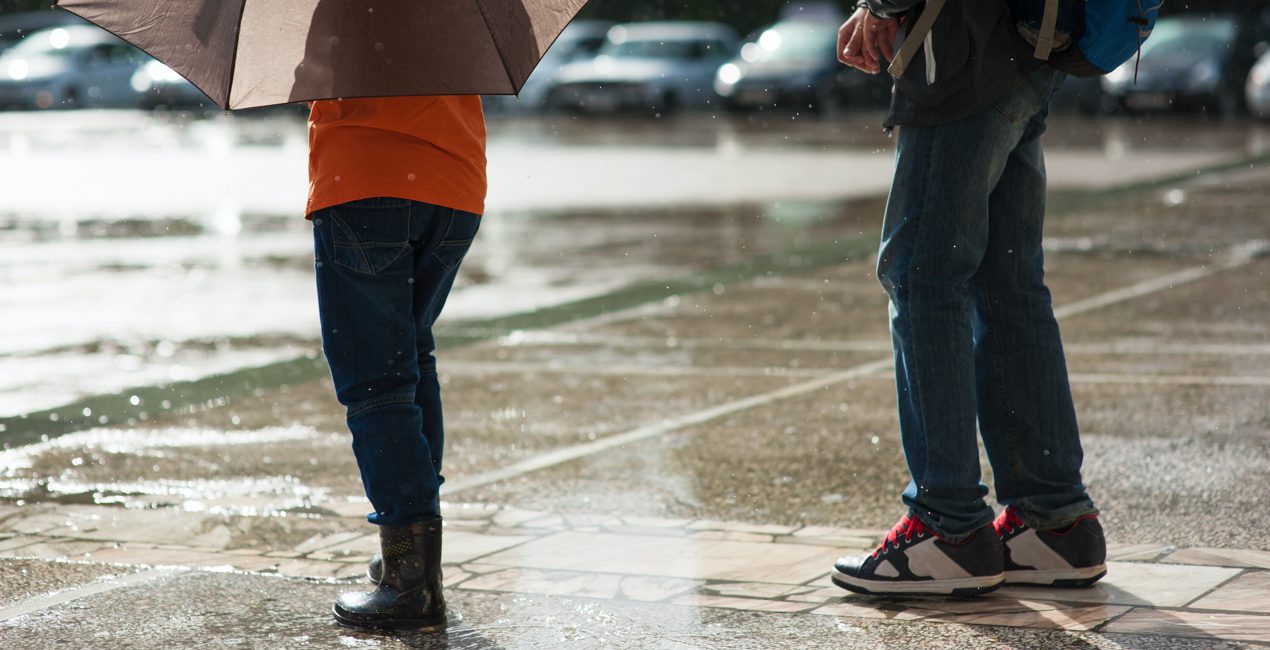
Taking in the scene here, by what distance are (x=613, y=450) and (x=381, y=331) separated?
1900 millimetres

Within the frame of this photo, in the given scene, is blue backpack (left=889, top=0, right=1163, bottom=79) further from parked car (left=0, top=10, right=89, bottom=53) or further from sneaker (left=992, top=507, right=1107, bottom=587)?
parked car (left=0, top=10, right=89, bottom=53)

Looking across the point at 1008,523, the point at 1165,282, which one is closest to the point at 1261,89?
the point at 1165,282

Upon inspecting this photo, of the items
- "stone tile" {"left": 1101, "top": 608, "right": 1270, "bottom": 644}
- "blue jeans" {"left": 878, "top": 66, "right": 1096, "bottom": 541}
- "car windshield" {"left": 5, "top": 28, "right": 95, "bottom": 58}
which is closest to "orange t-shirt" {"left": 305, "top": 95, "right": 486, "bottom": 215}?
"blue jeans" {"left": 878, "top": 66, "right": 1096, "bottom": 541}

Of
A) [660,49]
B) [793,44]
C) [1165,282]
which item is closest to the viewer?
[1165,282]

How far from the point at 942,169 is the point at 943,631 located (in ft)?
3.11

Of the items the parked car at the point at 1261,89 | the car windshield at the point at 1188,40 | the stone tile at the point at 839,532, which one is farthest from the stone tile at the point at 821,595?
the car windshield at the point at 1188,40

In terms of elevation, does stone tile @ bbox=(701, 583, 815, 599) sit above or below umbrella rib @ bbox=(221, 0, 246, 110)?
below

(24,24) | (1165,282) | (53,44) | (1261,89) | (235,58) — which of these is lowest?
(1165,282)

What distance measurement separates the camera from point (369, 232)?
358 cm

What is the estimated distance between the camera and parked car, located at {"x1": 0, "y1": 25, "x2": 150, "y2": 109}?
113 feet

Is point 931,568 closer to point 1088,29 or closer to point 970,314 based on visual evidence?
point 970,314

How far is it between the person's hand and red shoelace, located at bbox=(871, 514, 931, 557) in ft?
3.20

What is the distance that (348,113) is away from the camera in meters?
3.59

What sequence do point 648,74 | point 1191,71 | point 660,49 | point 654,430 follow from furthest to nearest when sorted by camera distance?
point 660,49
point 648,74
point 1191,71
point 654,430
